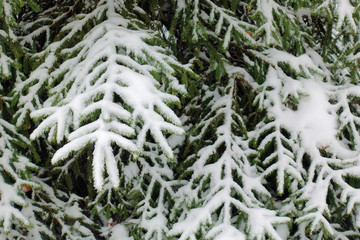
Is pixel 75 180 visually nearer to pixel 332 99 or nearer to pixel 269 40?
pixel 269 40

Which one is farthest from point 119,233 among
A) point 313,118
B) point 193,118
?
point 313,118

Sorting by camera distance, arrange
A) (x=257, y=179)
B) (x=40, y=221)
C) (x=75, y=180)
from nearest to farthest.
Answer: (x=257, y=179) < (x=40, y=221) < (x=75, y=180)

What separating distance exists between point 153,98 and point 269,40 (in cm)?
122

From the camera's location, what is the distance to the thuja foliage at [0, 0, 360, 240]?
2.04 metres

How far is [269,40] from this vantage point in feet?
8.19

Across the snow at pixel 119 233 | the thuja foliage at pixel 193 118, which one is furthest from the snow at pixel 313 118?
the snow at pixel 119 233

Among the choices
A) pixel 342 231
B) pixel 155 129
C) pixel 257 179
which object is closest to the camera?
pixel 155 129

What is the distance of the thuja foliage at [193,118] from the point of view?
204 cm

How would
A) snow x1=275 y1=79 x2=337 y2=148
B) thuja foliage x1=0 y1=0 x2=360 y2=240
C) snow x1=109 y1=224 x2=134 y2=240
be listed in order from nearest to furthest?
1. thuja foliage x1=0 y1=0 x2=360 y2=240
2. snow x1=275 y1=79 x2=337 y2=148
3. snow x1=109 y1=224 x2=134 y2=240

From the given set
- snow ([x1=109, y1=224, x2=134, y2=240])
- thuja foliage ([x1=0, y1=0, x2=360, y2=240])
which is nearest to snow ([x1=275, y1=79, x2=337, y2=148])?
thuja foliage ([x1=0, y1=0, x2=360, y2=240])

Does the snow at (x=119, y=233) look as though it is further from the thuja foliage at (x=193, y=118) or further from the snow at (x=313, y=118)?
the snow at (x=313, y=118)

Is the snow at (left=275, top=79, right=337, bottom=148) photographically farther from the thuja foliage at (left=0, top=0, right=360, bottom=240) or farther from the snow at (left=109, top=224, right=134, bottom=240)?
the snow at (left=109, top=224, right=134, bottom=240)

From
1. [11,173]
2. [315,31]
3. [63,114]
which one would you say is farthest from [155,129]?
[315,31]

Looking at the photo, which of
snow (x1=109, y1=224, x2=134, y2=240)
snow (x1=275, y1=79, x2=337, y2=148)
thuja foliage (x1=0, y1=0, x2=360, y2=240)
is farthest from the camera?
snow (x1=109, y1=224, x2=134, y2=240)
